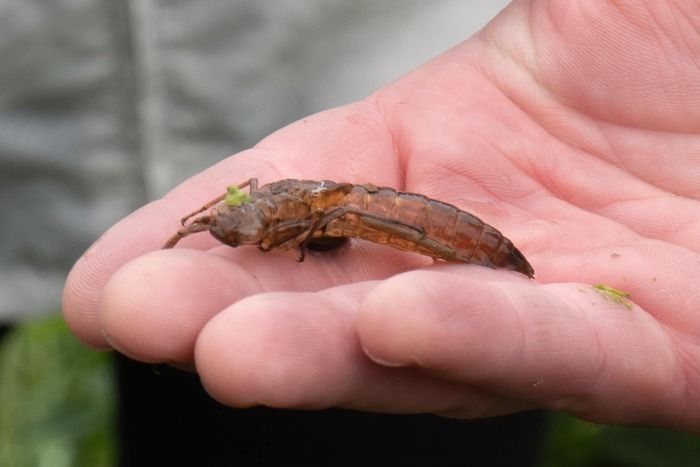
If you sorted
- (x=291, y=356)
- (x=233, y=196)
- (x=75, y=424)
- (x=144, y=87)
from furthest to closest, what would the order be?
1. (x=75, y=424)
2. (x=144, y=87)
3. (x=233, y=196)
4. (x=291, y=356)

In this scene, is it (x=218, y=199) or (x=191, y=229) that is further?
(x=218, y=199)

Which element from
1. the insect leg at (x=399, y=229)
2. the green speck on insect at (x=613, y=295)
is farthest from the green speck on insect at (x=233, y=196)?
the green speck on insect at (x=613, y=295)

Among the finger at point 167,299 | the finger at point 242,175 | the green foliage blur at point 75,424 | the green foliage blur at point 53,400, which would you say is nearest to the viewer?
the finger at point 167,299

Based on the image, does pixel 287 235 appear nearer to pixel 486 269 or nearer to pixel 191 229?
pixel 191 229

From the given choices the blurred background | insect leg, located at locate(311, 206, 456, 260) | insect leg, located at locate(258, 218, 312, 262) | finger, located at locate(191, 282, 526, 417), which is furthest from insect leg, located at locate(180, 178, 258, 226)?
the blurred background

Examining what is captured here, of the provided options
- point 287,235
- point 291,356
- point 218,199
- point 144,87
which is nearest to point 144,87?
point 144,87

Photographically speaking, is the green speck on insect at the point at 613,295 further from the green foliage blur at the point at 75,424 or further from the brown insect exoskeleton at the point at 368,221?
the green foliage blur at the point at 75,424

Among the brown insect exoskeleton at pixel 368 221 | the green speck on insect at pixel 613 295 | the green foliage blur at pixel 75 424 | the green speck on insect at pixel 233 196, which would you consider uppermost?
Answer: the green speck on insect at pixel 233 196
